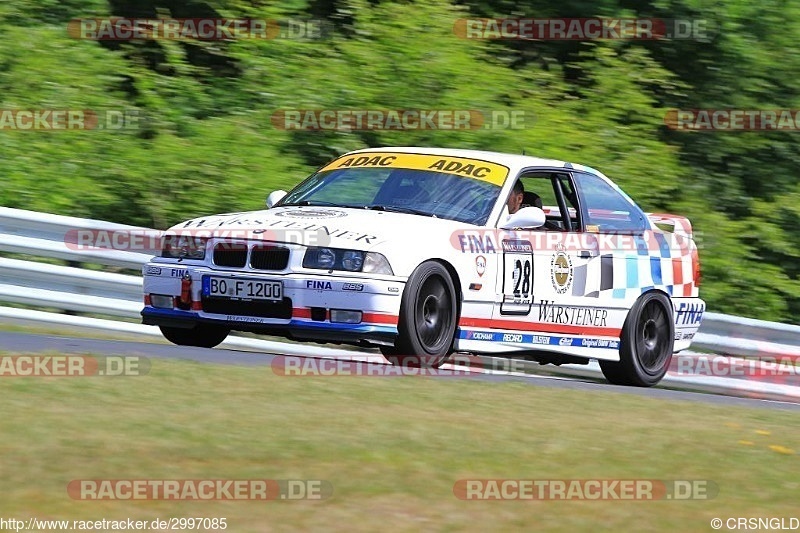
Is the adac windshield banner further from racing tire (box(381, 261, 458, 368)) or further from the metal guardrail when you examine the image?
the metal guardrail

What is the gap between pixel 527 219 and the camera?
938 centimetres

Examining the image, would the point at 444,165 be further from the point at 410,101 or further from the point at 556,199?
the point at 410,101

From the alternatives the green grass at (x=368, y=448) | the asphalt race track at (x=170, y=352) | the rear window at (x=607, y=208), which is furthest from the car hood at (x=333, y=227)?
the rear window at (x=607, y=208)

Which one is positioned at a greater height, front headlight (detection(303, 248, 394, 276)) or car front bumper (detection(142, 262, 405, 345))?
front headlight (detection(303, 248, 394, 276))

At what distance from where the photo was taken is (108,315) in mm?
11172

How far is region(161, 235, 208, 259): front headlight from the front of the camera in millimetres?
9055

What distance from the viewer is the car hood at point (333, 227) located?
28.6ft

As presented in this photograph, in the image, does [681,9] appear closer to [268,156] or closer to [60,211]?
[268,156]

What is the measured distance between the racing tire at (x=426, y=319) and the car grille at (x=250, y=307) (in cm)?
71
